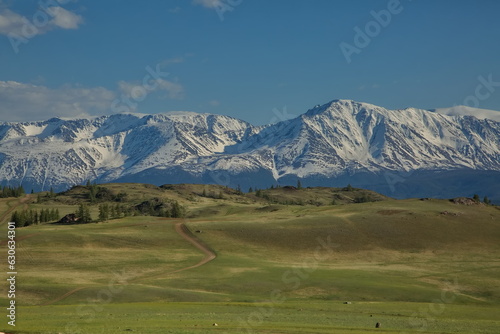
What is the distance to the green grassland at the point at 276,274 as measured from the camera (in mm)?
59531

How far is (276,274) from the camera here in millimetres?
102875

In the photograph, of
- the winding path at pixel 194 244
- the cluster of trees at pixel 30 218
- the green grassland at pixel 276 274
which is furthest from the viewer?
the cluster of trees at pixel 30 218

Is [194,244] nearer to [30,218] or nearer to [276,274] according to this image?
[276,274]

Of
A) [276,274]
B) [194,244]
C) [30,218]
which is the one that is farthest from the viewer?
[30,218]

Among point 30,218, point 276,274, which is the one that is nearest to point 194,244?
point 276,274

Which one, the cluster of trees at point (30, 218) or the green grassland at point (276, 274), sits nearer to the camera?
the green grassland at point (276, 274)

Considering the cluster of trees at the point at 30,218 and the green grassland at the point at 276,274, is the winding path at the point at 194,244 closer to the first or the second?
the green grassland at the point at 276,274

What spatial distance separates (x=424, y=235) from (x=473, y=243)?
11.6m

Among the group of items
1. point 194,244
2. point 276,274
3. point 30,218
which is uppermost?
point 30,218

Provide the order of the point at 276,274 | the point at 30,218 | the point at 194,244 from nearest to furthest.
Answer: the point at 276,274 → the point at 194,244 → the point at 30,218

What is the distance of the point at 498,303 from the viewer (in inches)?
3479

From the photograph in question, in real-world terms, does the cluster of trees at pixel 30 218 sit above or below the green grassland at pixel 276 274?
above

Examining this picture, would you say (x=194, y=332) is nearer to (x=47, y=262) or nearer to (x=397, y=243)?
(x=47, y=262)

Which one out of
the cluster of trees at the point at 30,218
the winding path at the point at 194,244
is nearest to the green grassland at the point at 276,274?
the winding path at the point at 194,244
